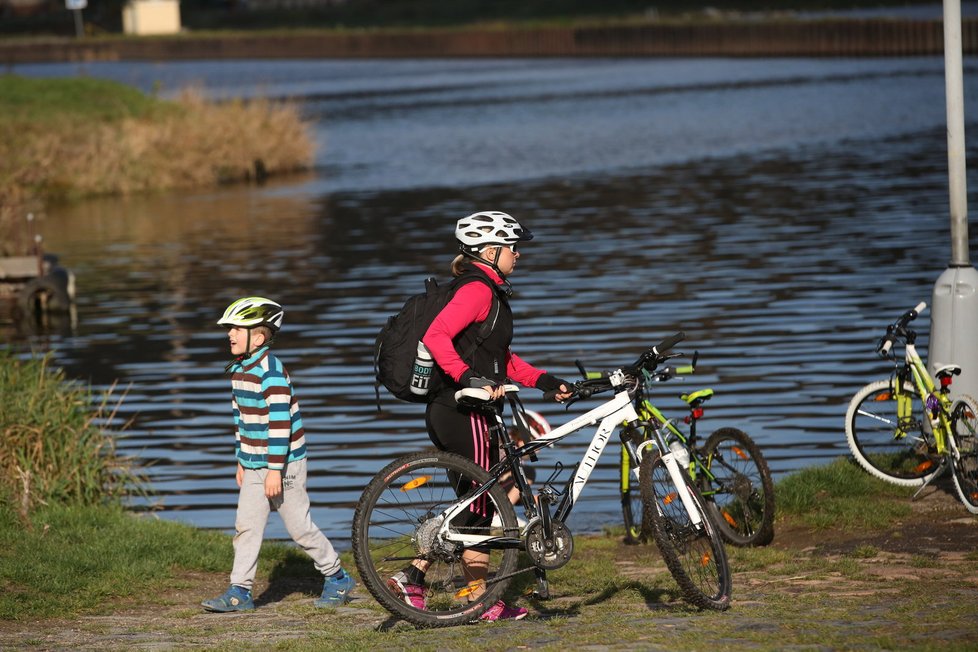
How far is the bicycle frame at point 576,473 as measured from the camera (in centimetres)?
761

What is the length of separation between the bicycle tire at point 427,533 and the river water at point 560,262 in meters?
3.05

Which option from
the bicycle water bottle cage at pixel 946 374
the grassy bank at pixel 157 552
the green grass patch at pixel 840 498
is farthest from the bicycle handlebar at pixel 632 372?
the bicycle water bottle cage at pixel 946 374

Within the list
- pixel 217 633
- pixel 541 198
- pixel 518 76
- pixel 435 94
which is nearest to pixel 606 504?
pixel 217 633

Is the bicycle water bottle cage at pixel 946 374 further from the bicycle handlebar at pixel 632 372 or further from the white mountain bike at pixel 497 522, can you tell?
the white mountain bike at pixel 497 522

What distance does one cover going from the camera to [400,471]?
752 cm

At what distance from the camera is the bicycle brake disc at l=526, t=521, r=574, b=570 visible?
25.0 ft

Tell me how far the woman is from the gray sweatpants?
79cm

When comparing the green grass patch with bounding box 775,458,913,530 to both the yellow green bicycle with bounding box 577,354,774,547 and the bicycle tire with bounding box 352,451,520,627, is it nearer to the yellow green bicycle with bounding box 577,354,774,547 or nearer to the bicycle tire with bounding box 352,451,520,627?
the yellow green bicycle with bounding box 577,354,774,547

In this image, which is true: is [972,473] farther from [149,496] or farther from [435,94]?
[435,94]

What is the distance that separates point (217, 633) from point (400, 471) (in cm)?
111

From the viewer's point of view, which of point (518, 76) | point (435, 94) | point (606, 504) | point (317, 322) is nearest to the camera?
point (606, 504)

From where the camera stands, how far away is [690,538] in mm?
7602

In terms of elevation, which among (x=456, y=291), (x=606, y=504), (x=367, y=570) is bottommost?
(x=606, y=504)

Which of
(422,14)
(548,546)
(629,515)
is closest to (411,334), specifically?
(548,546)
